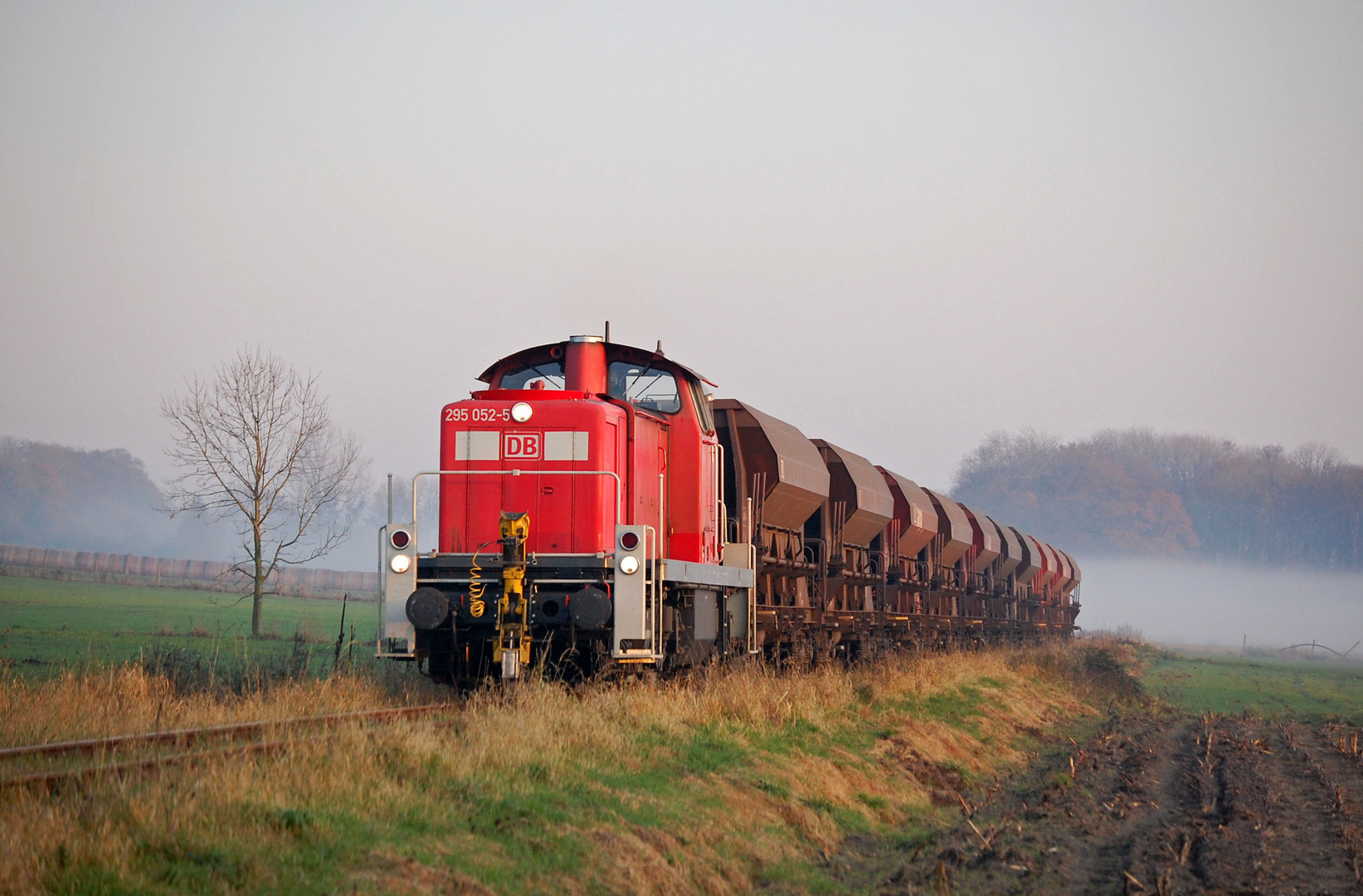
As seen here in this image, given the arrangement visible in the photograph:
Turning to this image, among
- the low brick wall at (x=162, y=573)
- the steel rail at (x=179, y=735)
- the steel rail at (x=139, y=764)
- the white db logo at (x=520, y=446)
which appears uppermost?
the white db logo at (x=520, y=446)

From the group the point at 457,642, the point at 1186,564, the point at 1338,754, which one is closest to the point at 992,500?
the point at 1186,564

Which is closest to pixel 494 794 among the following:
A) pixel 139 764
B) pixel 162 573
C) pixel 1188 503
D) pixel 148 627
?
pixel 139 764

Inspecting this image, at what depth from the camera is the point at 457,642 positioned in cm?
1210

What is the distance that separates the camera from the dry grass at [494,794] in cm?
554

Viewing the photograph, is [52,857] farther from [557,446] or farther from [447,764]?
[557,446]

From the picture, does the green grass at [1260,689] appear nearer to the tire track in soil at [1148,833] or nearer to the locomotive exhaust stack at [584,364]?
the tire track in soil at [1148,833]

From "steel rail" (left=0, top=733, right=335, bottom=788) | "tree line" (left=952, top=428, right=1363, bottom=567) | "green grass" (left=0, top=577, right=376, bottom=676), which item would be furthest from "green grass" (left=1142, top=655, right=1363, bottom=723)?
"tree line" (left=952, top=428, right=1363, bottom=567)

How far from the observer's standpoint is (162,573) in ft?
264

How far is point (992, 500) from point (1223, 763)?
123 m

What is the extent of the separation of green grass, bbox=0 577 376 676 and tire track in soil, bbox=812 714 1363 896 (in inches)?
295

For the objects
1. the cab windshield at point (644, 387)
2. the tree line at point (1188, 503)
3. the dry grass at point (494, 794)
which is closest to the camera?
the dry grass at point (494, 794)

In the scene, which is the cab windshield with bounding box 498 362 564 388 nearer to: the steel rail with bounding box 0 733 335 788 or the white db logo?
the white db logo

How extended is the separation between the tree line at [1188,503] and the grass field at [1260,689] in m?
79.0

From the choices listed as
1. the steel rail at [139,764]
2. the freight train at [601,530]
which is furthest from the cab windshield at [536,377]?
the steel rail at [139,764]
